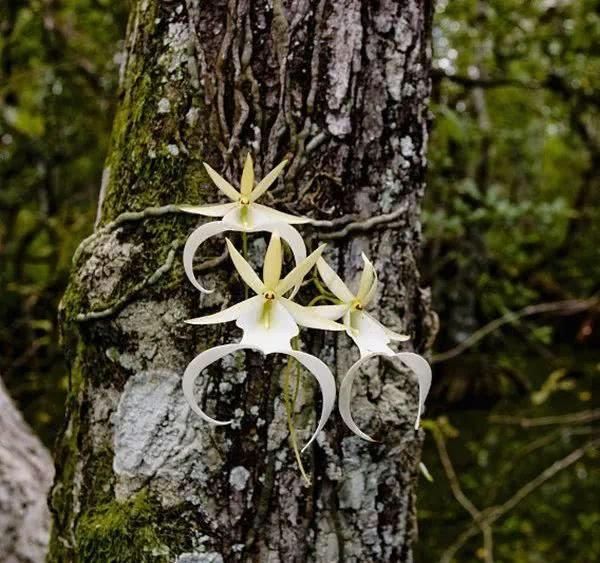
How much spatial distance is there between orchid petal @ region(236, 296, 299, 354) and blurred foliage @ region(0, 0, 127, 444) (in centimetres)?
212

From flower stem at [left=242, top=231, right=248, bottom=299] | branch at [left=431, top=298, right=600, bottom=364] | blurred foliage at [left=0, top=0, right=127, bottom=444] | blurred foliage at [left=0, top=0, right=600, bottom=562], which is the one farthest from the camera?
blurred foliage at [left=0, top=0, right=127, bottom=444]

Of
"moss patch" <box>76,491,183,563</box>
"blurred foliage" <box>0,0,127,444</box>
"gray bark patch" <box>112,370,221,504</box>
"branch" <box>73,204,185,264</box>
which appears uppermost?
"blurred foliage" <box>0,0,127,444</box>

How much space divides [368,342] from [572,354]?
3538mm

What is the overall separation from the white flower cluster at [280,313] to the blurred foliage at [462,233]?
5.10 ft

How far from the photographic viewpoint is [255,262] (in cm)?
74

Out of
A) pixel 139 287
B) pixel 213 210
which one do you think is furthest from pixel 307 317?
pixel 139 287

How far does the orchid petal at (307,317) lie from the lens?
581 mm

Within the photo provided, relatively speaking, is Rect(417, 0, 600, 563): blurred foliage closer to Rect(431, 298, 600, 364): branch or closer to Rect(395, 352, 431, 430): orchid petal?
Rect(431, 298, 600, 364): branch

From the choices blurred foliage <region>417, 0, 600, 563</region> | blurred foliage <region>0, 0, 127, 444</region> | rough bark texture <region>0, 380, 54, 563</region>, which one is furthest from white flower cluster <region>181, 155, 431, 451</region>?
blurred foliage <region>0, 0, 127, 444</region>

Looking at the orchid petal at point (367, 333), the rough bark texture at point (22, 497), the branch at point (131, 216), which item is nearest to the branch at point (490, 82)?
the rough bark texture at point (22, 497)

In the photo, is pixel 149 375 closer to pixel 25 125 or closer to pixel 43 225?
pixel 43 225

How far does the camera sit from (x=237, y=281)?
2.38 ft

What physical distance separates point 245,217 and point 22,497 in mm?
948

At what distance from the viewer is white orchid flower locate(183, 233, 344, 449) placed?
551 mm
